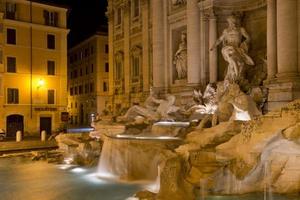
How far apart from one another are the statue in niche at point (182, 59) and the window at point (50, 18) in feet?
58.7

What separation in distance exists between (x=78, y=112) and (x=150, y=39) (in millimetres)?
30521

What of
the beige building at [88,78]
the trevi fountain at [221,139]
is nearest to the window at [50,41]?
the beige building at [88,78]

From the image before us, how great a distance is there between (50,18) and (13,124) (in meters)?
9.94

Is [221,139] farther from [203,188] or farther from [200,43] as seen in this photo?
[200,43]

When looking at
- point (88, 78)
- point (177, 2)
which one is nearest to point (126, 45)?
point (177, 2)

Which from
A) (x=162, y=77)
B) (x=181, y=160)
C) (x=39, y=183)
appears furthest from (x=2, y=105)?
(x=181, y=160)

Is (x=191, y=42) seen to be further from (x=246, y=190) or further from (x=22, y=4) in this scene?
(x=22, y=4)

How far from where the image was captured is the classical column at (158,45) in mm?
20234

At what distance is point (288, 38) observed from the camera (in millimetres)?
13055

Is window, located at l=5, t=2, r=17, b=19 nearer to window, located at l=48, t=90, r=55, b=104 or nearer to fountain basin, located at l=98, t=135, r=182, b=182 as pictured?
window, located at l=48, t=90, r=55, b=104

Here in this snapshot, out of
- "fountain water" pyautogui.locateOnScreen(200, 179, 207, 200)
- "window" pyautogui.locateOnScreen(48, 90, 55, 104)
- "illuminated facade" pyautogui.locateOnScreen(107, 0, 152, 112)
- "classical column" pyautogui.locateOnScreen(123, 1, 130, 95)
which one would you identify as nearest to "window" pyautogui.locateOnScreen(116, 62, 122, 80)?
"illuminated facade" pyautogui.locateOnScreen(107, 0, 152, 112)

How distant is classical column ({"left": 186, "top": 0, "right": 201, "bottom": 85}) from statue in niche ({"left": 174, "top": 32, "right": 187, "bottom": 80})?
1.20m

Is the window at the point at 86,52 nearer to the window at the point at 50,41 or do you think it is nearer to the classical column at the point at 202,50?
the window at the point at 50,41

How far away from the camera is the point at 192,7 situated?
58.1 ft
